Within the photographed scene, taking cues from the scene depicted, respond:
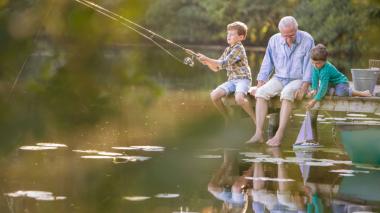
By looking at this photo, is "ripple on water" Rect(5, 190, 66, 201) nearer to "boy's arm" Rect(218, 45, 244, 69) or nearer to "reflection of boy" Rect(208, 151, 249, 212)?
"reflection of boy" Rect(208, 151, 249, 212)

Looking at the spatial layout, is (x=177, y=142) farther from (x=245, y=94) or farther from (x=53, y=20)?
(x=53, y=20)

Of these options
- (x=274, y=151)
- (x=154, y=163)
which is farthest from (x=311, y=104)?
(x=154, y=163)

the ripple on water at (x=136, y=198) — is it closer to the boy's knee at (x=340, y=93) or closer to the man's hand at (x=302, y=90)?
the man's hand at (x=302, y=90)

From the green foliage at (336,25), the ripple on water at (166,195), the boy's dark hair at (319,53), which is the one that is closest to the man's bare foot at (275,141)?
the boy's dark hair at (319,53)

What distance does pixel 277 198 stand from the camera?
8.72 meters

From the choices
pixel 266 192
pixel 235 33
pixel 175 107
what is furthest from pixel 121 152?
pixel 175 107

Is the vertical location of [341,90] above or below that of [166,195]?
A: above

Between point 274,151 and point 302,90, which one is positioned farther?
point 302,90

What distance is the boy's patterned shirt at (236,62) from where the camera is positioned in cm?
1279

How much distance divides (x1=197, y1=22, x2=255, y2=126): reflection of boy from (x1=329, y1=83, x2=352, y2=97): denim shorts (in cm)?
101

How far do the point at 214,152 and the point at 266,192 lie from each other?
304 centimetres

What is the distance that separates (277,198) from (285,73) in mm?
3929

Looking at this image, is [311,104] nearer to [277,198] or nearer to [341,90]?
[341,90]

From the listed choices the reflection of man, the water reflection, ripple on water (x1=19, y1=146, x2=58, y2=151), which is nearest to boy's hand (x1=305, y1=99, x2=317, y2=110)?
the water reflection
